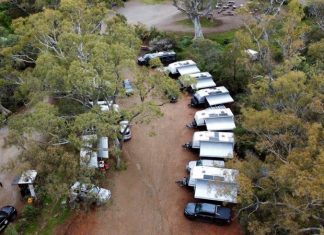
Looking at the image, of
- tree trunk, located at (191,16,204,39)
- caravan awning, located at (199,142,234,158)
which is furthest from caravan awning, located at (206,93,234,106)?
tree trunk, located at (191,16,204,39)

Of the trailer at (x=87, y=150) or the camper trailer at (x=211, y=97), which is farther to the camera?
the camper trailer at (x=211, y=97)

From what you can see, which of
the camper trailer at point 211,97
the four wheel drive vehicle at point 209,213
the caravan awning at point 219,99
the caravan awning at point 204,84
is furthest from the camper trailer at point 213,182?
the caravan awning at point 204,84

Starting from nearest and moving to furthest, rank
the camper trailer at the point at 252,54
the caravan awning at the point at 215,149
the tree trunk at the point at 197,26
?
1. the caravan awning at the point at 215,149
2. the camper trailer at the point at 252,54
3. the tree trunk at the point at 197,26

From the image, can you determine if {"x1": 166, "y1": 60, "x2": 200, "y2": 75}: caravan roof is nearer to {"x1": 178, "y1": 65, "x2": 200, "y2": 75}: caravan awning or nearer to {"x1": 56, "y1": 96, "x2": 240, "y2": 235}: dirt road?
{"x1": 178, "y1": 65, "x2": 200, "y2": 75}: caravan awning

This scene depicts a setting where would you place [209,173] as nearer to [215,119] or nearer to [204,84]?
[215,119]

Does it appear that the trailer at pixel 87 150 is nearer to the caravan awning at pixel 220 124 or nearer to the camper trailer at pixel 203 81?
Answer: the caravan awning at pixel 220 124
